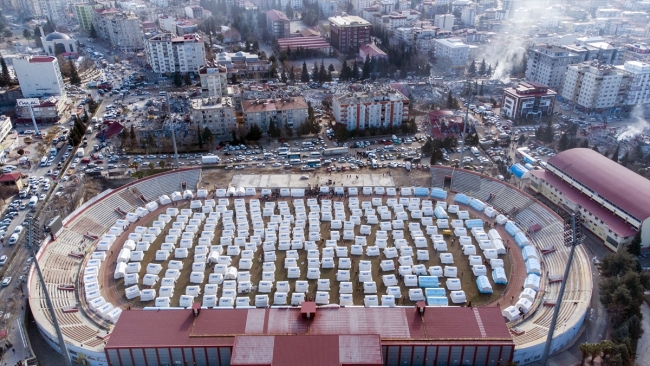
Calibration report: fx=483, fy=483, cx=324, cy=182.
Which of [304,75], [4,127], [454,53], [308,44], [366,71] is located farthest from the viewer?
[308,44]

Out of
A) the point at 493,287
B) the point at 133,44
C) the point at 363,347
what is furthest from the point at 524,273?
the point at 133,44

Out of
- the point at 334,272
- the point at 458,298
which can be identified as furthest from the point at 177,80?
the point at 458,298

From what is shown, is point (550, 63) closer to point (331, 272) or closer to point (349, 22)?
point (349, 22)

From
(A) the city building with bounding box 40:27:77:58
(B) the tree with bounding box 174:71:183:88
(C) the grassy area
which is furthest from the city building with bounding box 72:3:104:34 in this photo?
(C) the grassy area

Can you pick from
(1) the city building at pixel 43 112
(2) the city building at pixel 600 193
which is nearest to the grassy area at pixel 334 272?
(2) the city building at pixel 600 193

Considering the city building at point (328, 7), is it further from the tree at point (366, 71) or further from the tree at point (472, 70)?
the tree at point (472, 70)

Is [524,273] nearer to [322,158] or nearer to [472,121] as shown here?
[322,158]
